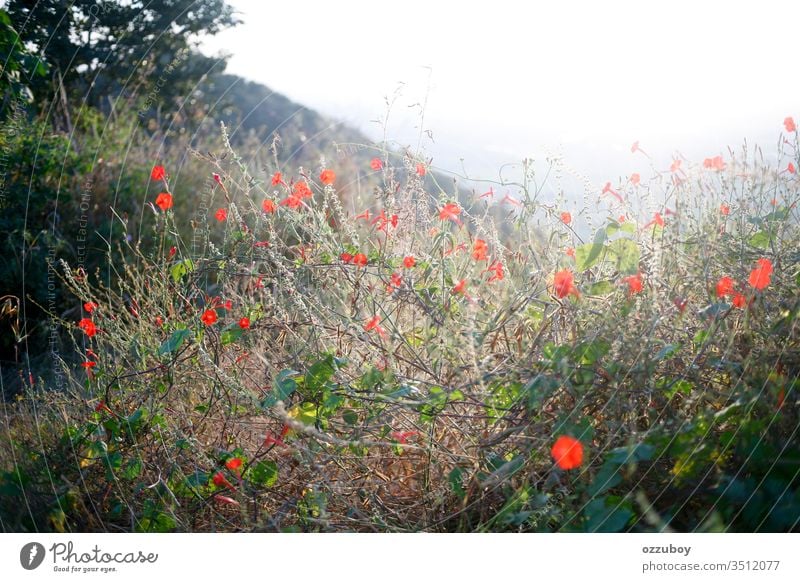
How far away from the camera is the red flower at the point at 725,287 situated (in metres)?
1.60

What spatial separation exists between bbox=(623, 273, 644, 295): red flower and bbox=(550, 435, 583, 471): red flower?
36 centimetres

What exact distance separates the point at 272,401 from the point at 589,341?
2.43ft

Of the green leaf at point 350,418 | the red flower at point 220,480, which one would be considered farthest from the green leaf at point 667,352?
the red flower at point 220,480

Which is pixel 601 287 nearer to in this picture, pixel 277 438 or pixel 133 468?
pixel 277 438

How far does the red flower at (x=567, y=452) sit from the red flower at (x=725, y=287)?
0.47 meters

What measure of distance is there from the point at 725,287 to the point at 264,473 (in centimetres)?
115

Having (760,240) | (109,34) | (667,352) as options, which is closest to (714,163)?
(760,240)

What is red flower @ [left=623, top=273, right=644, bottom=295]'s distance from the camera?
159cm

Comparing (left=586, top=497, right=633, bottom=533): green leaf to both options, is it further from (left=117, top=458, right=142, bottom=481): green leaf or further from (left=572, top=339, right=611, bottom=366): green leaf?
(left=117, top=458, right=142, bottom=481): green leaf

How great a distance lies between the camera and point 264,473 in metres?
1.74

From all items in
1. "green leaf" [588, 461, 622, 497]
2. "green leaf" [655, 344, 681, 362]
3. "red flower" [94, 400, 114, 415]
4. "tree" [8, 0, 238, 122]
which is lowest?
"red flower" [94, 400, 114, 415]

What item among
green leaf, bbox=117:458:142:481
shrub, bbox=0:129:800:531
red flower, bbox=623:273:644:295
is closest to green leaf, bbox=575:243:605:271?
shrub, bbox=0:129:800:531

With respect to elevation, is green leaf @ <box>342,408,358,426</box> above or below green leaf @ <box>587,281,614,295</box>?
below
